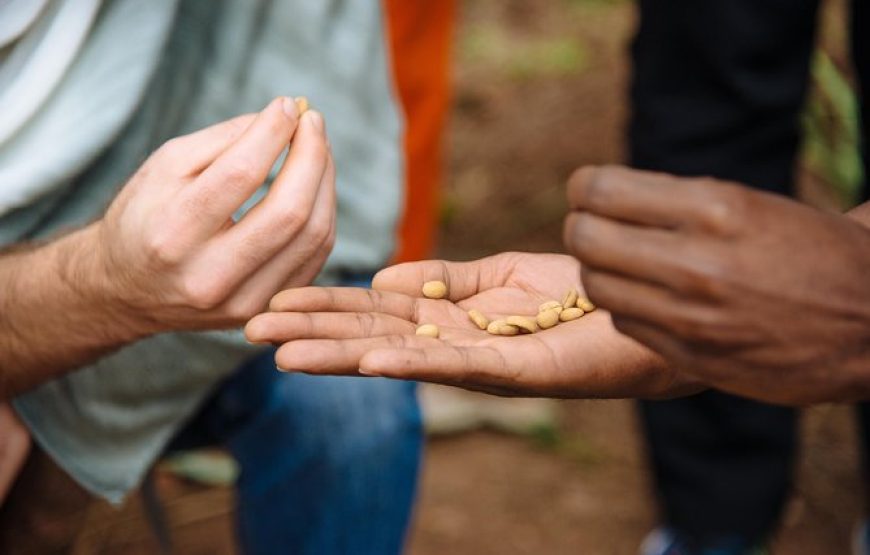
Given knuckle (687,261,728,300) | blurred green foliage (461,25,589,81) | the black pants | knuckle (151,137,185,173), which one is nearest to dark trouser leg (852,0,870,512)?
the black pants

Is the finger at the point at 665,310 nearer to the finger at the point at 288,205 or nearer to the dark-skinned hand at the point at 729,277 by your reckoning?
the dark-skinned hand at the point at 729,277

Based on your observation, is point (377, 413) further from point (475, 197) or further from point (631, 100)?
point (475, 197)

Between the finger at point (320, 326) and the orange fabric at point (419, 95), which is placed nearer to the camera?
the finger at point (320, 326)

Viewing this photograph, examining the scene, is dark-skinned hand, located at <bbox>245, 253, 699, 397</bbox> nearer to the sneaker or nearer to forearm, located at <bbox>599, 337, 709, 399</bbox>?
forearm, located at <bbox>599, 337, 709, 399</bbox>

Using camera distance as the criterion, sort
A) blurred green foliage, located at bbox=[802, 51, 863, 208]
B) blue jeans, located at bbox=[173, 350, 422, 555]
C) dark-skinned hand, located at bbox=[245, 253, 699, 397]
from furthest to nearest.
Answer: blurred green foliage, located at bbox=[802, 51, 863, 208]
blue jeans, located at bbox=[173, 350, 422, 555]
dark-skinned hand, located at bbox=[245, 253, 699, 397]

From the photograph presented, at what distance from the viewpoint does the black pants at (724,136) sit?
1482 mm

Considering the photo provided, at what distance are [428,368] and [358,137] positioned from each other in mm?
545

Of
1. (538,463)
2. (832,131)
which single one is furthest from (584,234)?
(832,131)

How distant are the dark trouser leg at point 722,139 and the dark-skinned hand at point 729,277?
0.73 metres

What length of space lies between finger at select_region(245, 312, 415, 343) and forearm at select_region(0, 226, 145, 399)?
21 cm

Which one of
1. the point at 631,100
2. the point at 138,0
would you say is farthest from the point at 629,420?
the point at 138,0

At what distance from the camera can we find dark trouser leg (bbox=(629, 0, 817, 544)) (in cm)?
149

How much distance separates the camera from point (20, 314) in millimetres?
1045

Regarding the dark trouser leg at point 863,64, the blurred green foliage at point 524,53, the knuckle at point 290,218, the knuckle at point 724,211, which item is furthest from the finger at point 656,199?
the blurred green foliage at point 524,53
